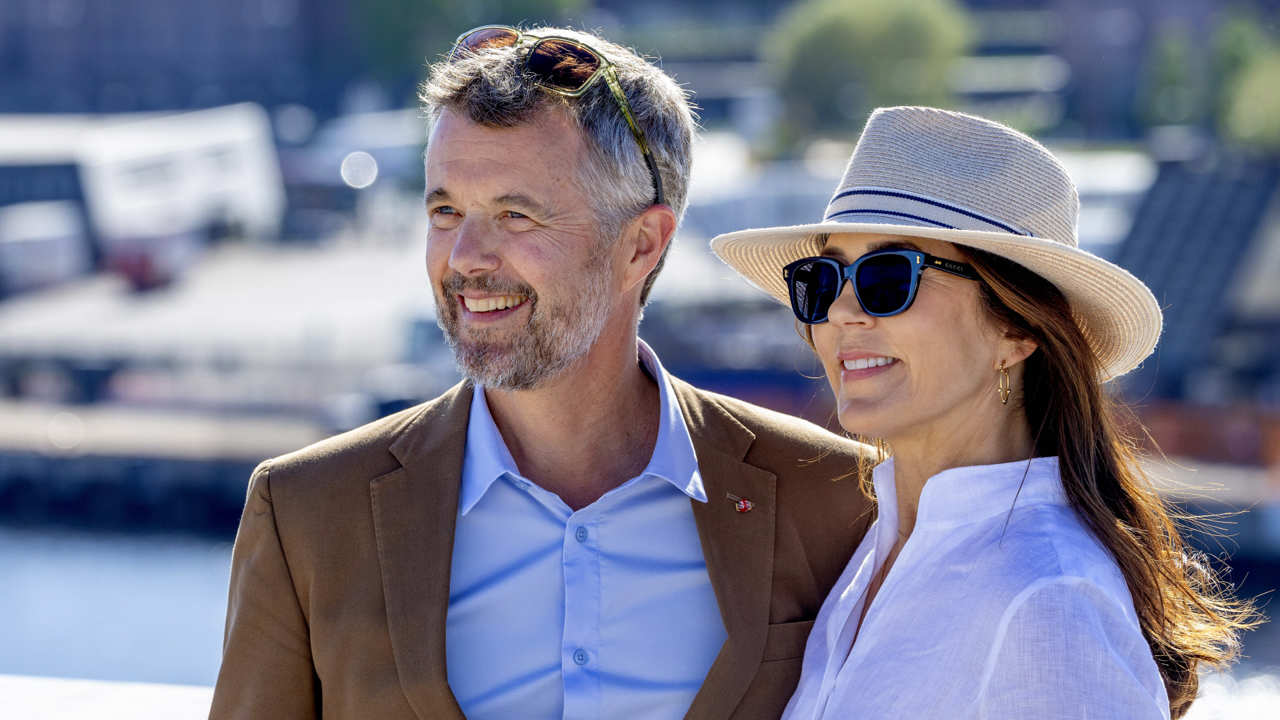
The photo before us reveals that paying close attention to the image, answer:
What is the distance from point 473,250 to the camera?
1.37 meters

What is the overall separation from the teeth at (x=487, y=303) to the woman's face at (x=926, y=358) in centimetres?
32

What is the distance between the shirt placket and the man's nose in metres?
0.25

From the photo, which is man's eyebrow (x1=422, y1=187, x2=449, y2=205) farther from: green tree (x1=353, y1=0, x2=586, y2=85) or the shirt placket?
green tree (x1=353, y1=0, x2=586, y2=85)

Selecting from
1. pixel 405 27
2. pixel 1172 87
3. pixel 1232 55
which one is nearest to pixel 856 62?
pixel 1172 87

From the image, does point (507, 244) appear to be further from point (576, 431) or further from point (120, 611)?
point (120, 611)

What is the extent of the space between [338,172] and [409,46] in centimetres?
688

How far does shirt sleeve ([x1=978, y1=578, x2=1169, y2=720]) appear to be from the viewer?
41.0 inches

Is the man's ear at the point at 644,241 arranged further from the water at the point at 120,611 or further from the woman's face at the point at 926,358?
the water at the point at 120,611

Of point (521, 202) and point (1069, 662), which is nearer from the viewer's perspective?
point (1069, 662)

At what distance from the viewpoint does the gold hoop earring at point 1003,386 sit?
1.28 meters

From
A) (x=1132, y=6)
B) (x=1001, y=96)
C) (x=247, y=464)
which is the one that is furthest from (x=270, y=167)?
(x=1132, y=6)

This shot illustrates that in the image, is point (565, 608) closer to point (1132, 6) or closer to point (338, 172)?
point (338, 172)

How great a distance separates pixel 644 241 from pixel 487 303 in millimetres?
222

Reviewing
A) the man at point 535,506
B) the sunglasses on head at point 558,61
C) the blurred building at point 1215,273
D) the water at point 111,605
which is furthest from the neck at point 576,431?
the blurred building at point 1215,273
